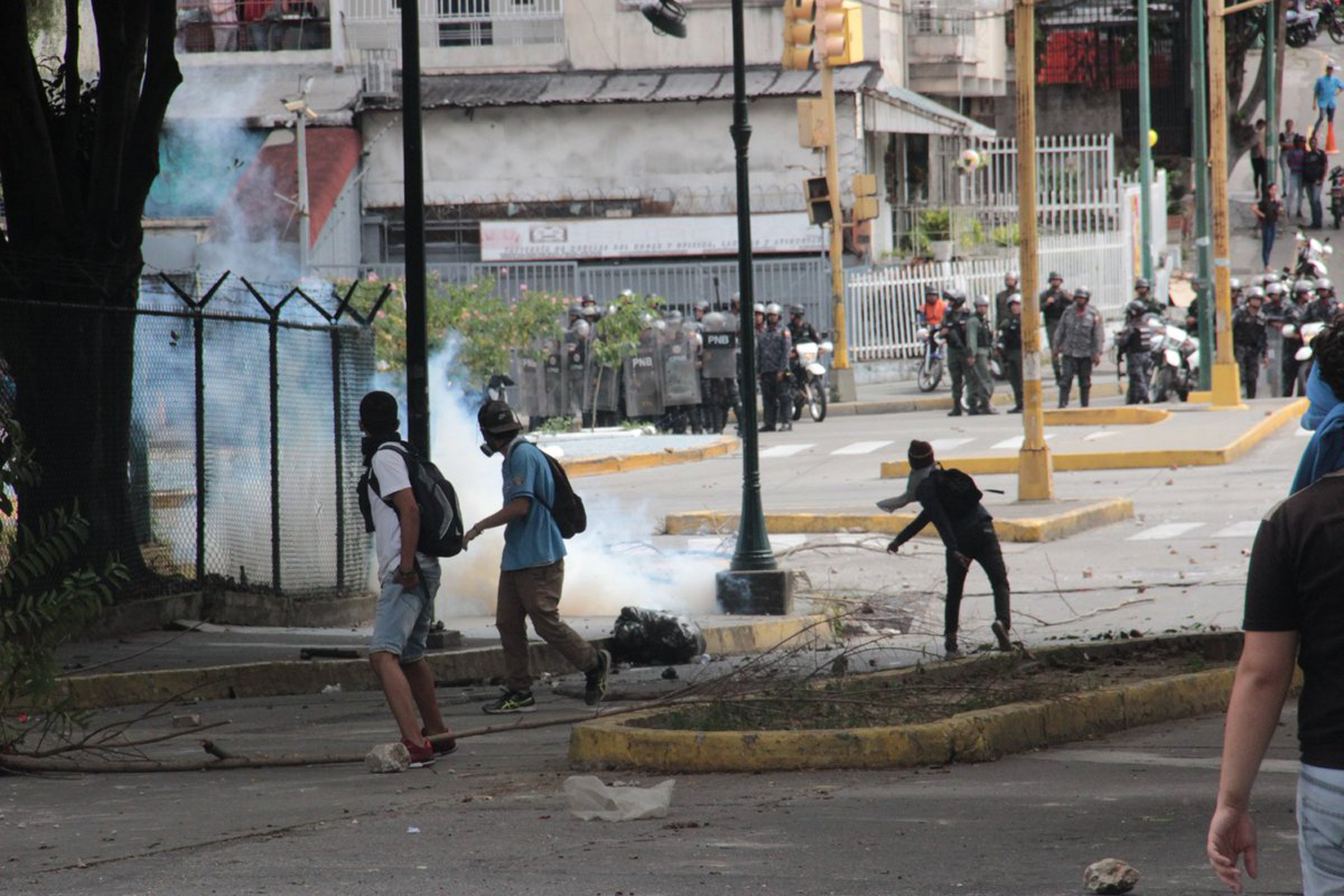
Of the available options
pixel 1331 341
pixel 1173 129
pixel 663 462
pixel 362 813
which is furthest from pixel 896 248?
pixel 1331 341

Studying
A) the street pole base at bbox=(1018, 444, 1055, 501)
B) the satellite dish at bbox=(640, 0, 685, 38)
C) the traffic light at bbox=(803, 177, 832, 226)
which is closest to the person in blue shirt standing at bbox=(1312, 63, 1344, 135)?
the traffic light at bbox=(803, 177, 832, 226)

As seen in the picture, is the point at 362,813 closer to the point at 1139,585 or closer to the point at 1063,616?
the point at 1063,616

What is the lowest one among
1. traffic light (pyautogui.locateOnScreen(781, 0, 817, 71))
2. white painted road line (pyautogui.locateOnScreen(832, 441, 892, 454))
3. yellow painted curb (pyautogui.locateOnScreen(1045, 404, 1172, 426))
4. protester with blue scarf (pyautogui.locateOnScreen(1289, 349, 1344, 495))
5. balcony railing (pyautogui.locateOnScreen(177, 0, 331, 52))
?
white painted road line (pyautogui.locateOnScreen(832, 441, 892, 454))

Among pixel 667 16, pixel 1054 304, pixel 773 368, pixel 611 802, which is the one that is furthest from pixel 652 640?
pixel 1054 304

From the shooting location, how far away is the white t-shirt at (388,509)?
8.30 metres

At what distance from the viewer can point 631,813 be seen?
6.93 meters

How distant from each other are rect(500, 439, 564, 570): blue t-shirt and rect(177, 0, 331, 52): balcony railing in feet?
107

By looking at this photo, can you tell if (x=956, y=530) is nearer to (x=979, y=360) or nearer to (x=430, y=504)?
(x=430, y=504)

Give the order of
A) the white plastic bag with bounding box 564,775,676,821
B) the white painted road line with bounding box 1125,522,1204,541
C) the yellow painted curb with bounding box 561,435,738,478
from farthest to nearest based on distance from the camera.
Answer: the yellow painted curb with bounding box 561,435,738,478 < the white painted road line with bounding box 1125,522,1204,541 < the white plastic bag with bounding box 564,775,676,821

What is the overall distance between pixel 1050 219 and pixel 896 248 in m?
3.94

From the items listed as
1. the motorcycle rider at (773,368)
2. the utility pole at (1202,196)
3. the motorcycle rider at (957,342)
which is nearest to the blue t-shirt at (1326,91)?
the utility pole at (1202,196)

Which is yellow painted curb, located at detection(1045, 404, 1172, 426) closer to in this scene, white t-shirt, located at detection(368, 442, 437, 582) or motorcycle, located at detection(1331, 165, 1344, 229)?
white t-shirt, located at detection(368, 442, 437, 582)

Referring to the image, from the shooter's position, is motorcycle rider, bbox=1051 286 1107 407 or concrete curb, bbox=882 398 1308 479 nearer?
concrete curb, bbox=882 398 1308 479

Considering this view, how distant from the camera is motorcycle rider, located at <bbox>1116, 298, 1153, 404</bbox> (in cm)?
3067
